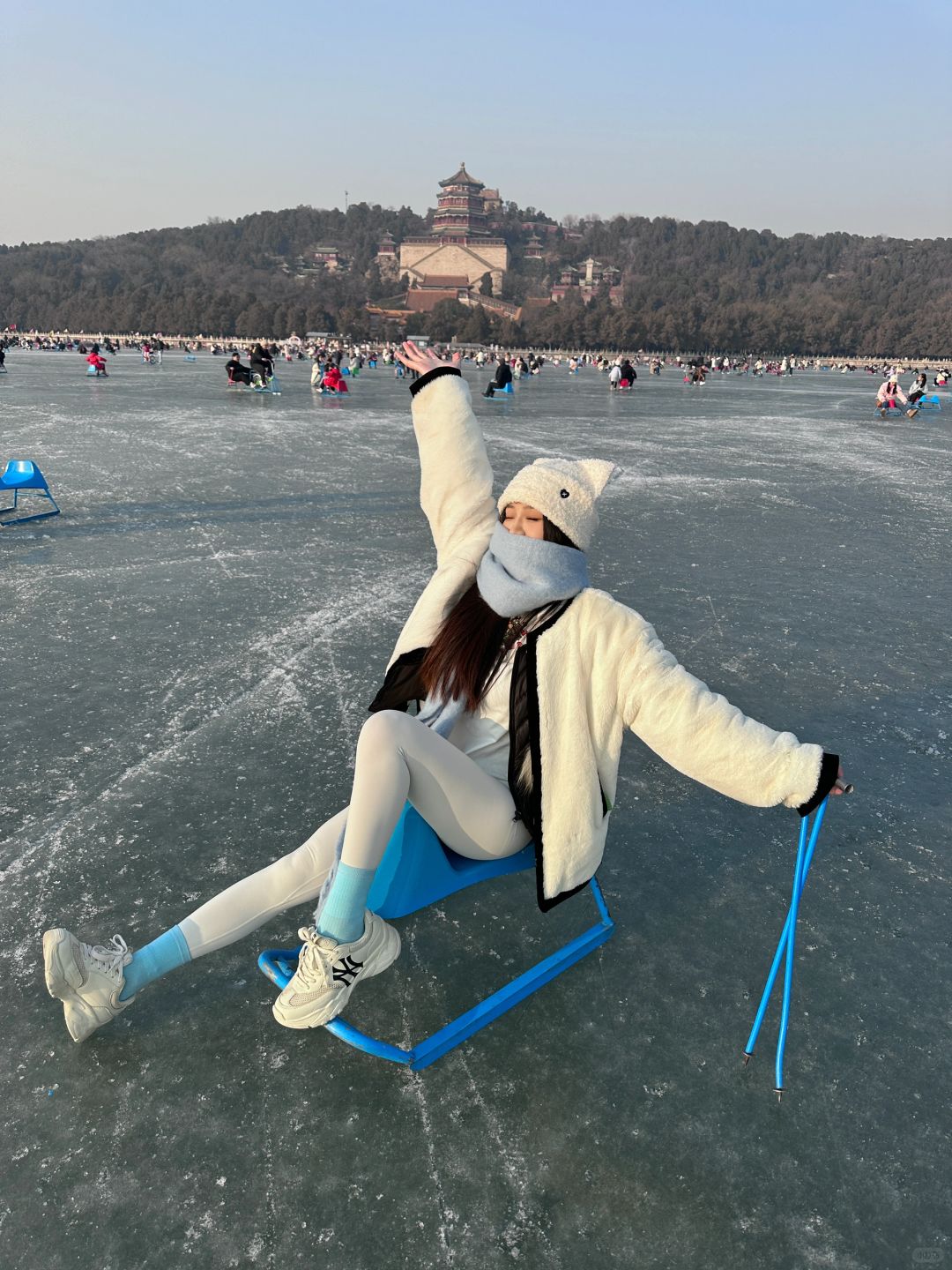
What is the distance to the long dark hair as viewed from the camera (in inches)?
83.7

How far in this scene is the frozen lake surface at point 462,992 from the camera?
169 cm

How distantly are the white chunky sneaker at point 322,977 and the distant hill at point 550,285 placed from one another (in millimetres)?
101578

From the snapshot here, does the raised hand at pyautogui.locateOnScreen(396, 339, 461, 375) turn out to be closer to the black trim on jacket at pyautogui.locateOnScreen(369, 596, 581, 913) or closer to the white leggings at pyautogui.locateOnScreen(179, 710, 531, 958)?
the black trim on jacket at pyautogui.locateOnScreen(369, 596, 581, 913)

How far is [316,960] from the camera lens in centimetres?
190

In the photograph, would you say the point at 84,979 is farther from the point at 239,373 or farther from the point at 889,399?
the point at 889,399

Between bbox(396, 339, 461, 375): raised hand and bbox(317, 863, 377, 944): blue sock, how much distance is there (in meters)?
1.45

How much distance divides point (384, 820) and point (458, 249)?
147041mm

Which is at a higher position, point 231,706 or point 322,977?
point 322,977

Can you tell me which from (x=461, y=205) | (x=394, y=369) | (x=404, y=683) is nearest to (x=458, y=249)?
(x=461, y=205)

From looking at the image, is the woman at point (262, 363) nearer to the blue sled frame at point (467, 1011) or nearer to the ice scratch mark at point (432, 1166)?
the blue sled frame at point (467, 1011)

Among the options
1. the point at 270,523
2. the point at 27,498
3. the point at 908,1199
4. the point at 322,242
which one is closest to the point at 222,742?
the point at 908,1199

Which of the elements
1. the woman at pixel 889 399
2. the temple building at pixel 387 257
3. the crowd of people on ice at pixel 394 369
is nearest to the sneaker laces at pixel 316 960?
the crowd of people on ice at pixel 394 369

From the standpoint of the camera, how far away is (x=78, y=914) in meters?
2.52

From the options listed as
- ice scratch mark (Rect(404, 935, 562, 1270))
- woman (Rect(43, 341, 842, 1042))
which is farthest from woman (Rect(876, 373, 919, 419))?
ice scratch mark (Rect(404, 935, 562, 1270))
